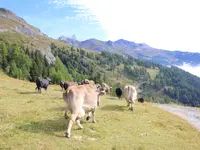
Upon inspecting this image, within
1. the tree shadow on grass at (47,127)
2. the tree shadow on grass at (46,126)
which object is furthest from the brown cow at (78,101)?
the tree shadow on grass at (46,126)

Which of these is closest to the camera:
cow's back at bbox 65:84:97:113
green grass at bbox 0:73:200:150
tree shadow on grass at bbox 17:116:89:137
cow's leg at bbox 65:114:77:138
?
green grass at bbox 0:73:200:150

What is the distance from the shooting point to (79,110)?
15.7m

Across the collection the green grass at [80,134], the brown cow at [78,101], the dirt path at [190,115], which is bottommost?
the dirt path at [190,115]

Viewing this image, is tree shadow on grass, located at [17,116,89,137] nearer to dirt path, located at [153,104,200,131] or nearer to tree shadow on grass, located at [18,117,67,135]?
tree shadow on grass, located at [18,117,67,135]

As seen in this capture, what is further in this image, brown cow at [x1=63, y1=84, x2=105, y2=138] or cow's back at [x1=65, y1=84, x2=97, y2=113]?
cow's back at [x1=65, y1=84, x2=97, y2=113]

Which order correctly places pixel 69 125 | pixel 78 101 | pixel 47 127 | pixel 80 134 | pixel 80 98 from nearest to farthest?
pixel 69 125 < pixel 78 101 < pixel 80 98 < pixel 80 134 < pixel 47 127

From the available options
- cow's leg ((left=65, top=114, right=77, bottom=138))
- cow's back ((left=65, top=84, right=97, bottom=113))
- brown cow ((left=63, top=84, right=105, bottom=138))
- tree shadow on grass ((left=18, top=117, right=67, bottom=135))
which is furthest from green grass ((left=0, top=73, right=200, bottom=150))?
cow's back ((left=65, top=84, right=97, bottom=113))

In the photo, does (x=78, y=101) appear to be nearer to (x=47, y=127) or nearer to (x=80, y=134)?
Result: (x=80, y=134)

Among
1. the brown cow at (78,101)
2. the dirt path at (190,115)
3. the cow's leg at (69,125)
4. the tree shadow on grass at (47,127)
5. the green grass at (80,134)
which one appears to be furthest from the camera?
the dirt path at (190,115)

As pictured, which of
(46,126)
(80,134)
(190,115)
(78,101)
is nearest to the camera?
(78,101)

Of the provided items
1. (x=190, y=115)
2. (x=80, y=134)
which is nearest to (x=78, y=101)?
(x=80, y=134)

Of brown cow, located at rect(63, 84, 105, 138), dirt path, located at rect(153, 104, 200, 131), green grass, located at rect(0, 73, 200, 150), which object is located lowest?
dirt path, located at rect(153, 104, 200, 131)

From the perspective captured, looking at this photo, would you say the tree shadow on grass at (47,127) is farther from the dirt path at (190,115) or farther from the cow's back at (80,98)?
the dirt path at (190,115)

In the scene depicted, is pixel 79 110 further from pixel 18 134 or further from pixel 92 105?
pixel 18 134
